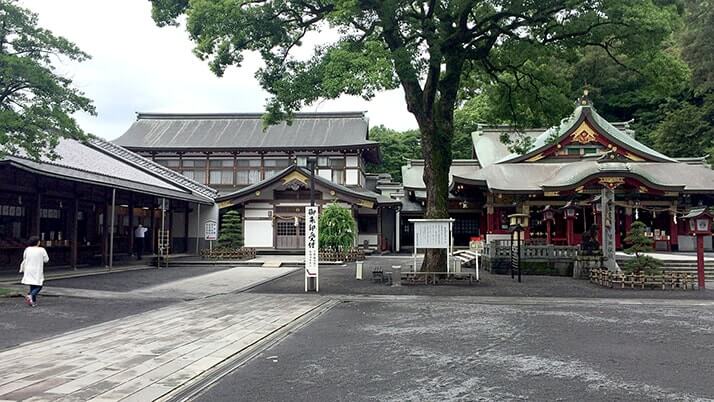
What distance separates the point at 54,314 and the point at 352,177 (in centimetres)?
2227

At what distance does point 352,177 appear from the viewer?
3061cm

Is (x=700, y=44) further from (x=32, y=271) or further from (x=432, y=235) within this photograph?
(x=32, y=271)

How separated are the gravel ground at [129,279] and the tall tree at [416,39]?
674 cm

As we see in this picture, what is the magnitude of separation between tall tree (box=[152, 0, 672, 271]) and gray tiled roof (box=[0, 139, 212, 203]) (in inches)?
224

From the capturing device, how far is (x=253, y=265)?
74.0 feet

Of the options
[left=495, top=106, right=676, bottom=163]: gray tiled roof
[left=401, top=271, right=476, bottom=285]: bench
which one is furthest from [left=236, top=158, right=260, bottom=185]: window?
[left=401, top=271, right=476, bottom=285]: bench

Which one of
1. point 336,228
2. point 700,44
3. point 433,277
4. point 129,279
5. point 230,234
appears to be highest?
point 700,44

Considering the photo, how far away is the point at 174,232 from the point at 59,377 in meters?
25.0

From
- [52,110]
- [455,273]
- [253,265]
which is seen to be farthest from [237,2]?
[253,265]

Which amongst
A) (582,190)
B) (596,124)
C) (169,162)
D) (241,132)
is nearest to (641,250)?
(582,190)

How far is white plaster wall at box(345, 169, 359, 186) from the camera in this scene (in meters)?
30.6

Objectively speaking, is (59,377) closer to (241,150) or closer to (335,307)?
(335,307)

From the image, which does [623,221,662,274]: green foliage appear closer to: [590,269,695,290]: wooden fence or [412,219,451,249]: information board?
[590,269,695,290]: wooden fence

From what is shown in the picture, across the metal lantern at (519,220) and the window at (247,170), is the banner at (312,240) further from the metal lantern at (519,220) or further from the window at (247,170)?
the window at (247,170)
